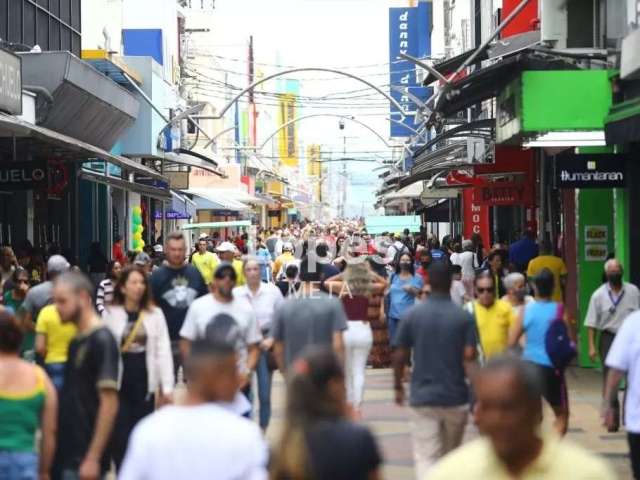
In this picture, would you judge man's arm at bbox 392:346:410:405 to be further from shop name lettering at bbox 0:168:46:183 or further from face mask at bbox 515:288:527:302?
shop name lettering at bbox 0:168:46:183

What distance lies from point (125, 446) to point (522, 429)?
17.0 ft

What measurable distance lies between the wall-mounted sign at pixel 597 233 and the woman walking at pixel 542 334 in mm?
7617

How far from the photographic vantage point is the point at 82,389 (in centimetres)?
792

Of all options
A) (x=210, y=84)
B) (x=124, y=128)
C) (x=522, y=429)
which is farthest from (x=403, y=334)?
(x=210, y=84)

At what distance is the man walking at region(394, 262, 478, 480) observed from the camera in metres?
8.91

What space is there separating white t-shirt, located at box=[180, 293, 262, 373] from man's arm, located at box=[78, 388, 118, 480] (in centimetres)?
254

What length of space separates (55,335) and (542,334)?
3643 millimetres

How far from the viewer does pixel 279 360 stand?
34.1 ft

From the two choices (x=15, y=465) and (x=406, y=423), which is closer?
(x=15, y=465)

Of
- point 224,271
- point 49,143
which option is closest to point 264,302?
A: point 224,271

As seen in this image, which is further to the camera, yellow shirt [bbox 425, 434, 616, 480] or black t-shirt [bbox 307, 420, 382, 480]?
black t-shirt [bbox 307, 420, 382, 480]

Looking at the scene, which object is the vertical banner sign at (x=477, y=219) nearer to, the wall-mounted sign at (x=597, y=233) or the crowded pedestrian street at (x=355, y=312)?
the crowded pedestrian street at (x=355, y=312)

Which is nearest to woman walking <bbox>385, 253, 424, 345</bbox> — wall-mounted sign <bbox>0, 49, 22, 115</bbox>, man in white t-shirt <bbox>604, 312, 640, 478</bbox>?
wall-mounted sign <bbox>0, 49, 22, 115</bbox>

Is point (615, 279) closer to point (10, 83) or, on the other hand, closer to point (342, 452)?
point (10, 83)
